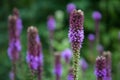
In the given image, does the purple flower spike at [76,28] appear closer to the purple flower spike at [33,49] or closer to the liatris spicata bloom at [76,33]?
the liatris spicata bloom at [76,33]

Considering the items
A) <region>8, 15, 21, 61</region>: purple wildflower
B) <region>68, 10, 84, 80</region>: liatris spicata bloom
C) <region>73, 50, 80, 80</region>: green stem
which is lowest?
<region>73, 50, 80, 80</region>: green stem

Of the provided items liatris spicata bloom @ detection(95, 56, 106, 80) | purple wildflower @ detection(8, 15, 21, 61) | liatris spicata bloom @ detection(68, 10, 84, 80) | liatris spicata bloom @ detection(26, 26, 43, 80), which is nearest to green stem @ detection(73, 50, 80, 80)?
liatris spicata bloom @ detection(68, 10, 84, 80)

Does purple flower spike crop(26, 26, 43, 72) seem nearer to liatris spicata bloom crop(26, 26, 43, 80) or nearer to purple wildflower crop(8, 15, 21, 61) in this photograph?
liatris spicata bloom crop(26, 26, 43, 80)

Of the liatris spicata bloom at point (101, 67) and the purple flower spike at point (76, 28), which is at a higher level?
the purple flower spike at point (76, 28)

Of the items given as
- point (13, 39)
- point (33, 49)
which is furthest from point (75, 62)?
point (13, 39)

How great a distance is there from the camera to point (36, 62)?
9.47ft

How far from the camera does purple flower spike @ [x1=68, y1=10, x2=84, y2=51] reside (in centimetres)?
232

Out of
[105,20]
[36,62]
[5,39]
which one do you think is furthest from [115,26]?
[36,62]

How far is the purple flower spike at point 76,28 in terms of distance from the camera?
2324 mm

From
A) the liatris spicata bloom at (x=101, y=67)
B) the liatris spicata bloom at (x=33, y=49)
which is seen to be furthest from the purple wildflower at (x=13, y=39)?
the liatris spicata bloom at (x=101, y=67)

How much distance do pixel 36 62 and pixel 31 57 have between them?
0.25ft

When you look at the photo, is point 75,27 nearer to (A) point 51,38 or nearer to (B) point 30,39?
(B) point 30,39

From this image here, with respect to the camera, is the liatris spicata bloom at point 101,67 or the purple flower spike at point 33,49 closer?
the liatris spicata bloom at point 101,67

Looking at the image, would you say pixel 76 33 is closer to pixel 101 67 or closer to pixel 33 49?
pixel 101 67
